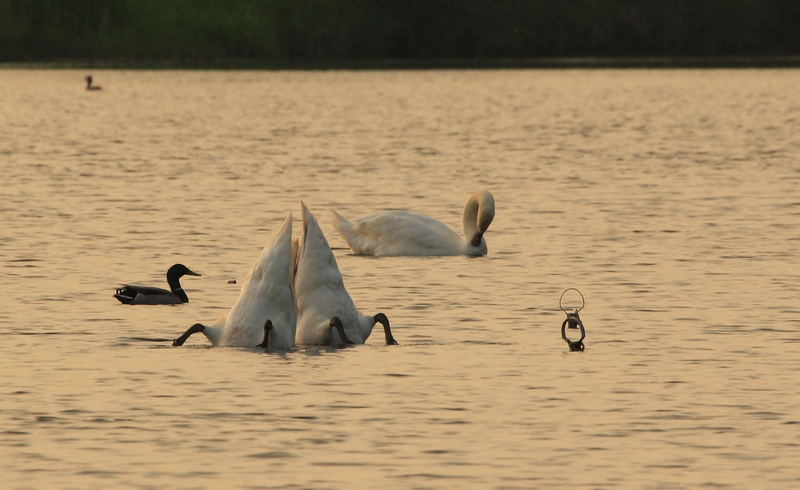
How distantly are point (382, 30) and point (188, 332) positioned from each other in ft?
337

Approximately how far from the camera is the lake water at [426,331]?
13.1 m

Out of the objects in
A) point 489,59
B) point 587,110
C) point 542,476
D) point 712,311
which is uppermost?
point 489,59

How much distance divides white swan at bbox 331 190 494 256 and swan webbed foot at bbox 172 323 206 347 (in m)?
7.46

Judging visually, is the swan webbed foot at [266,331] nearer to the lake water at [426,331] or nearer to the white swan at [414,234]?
the lake water at [426,331]

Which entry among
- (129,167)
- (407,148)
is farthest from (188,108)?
(129,167)

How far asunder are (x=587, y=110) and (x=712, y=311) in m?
53.5

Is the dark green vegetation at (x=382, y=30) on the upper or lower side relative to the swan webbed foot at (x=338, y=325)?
upper

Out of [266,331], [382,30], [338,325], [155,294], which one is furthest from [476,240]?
[382,30]

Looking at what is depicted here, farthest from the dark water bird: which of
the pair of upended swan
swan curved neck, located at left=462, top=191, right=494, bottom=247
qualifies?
swan curved neck, located at left=462, top=191, right=494, bottom=247

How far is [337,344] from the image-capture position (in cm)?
1728

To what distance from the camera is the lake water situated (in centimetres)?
1305

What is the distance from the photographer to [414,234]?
24688mm

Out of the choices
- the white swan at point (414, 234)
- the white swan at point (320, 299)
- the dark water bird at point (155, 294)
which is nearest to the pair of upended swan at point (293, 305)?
the white swan at point (320, 299)

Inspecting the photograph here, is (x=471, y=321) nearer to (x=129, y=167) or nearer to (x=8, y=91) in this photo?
(x=129, y=167)
